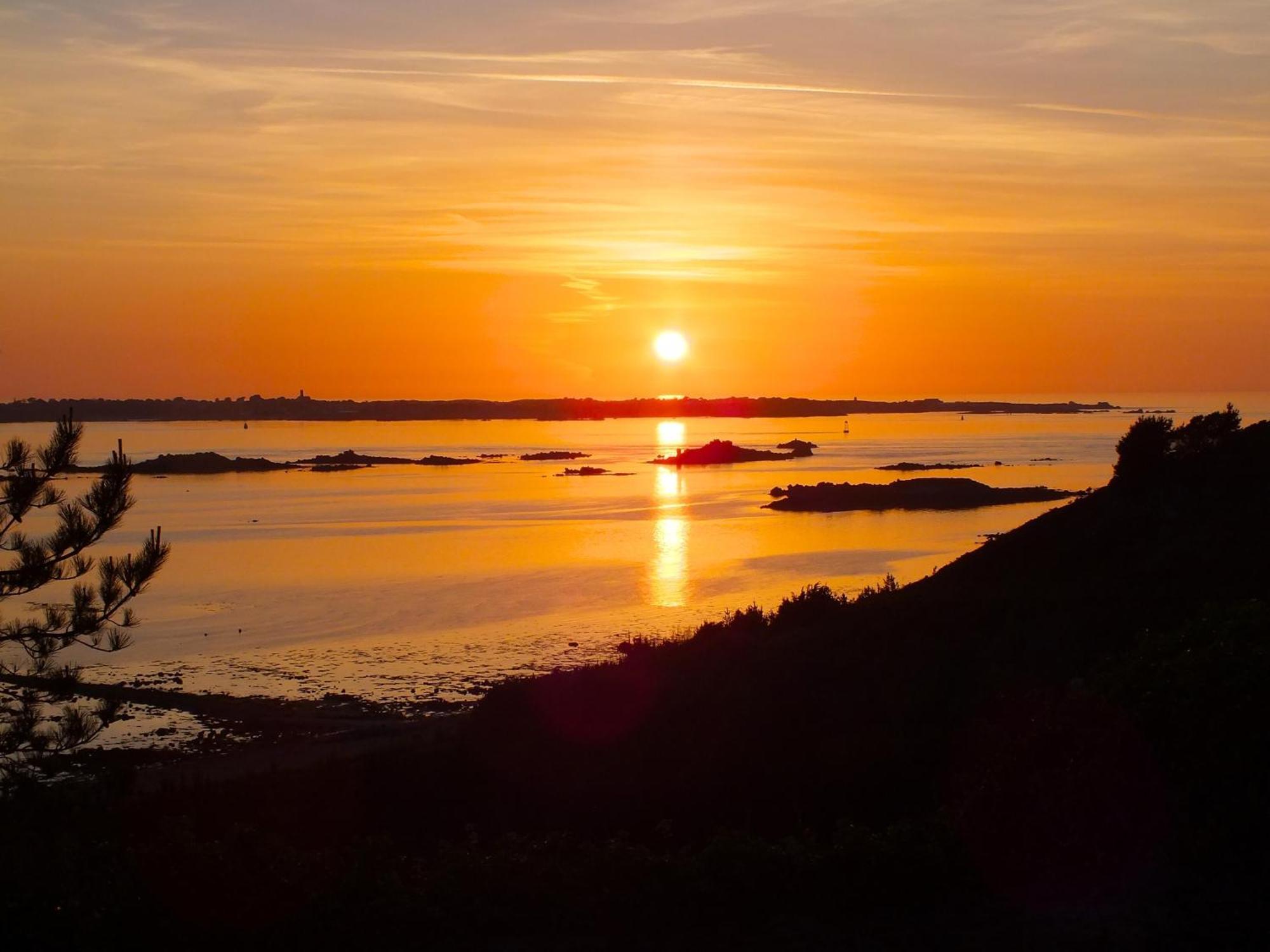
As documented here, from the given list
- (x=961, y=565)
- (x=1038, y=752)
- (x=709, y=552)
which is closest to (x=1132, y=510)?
(x=961, y=565)

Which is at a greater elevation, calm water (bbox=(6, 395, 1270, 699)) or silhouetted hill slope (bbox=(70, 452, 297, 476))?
silhouetted hill slope (bbox=(70, 452, 297, 476))

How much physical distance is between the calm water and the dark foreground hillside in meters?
12.1

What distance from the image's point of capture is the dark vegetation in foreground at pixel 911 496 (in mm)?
A: 75062

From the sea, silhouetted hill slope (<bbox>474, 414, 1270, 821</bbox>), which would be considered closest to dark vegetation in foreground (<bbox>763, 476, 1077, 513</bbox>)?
the sea

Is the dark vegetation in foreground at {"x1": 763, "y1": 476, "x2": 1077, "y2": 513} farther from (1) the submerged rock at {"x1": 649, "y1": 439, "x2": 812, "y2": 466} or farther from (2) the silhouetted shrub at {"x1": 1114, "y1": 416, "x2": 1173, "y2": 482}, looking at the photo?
(1) the submerged rock at {"x1": 649, "y1": 439, "x2": 812, "y2": 466}

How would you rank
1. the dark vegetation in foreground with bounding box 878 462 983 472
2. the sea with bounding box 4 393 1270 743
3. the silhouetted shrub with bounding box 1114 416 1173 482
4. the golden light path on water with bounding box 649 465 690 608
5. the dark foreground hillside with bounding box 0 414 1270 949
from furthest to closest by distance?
the dark vegetation in foreground with bounding box 878 462 983 472
the golden light path on water with bounding box 649 465 690 608
the sea with bounding box 4 393 1270 743
the silhouetted shrub with bounding box 1114 416 1173 482
the dark foreground hillside with bounding box 0 414 1270 949

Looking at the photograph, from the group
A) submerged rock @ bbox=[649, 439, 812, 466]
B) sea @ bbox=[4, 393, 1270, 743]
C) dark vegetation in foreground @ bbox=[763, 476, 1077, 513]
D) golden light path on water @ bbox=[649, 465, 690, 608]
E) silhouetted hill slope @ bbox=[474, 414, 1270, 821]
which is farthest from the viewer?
submerged rock @ bbox=[649, 439, 812, 466]

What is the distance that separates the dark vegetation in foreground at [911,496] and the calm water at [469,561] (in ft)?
8.48

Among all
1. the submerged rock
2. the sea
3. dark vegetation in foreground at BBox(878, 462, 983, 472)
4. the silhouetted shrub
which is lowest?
the sea

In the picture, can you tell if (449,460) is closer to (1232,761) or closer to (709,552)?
(709,552)

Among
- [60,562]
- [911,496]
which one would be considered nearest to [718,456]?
[911,496]

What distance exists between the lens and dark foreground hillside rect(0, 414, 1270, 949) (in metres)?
7.69

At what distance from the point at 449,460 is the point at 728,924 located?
117 m

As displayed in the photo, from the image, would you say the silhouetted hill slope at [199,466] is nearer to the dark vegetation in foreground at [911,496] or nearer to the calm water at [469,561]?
the calm water at [469,561]
